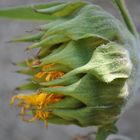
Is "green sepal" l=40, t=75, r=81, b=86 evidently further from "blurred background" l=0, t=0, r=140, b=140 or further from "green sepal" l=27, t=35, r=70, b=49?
"blurred background" l=0, t=0, r=140, b=140

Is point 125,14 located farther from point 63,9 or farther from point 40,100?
point 40,100

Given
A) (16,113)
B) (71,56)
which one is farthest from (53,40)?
(16,113)

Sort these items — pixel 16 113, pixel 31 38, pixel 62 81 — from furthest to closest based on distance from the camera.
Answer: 1. pixel 16 113
2. pixel 31 38
3. pixel 62 81

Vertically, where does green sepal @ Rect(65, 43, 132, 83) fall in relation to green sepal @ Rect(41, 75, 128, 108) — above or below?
above

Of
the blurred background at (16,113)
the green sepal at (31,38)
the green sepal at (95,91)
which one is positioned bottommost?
the blurred background at (16,113)

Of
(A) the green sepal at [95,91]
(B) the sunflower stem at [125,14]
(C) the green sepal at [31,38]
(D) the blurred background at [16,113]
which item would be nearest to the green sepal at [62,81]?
(A) the green sepal at [95,91]

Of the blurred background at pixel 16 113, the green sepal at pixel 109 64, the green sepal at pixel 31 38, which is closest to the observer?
the green sepal at pixel 109 64

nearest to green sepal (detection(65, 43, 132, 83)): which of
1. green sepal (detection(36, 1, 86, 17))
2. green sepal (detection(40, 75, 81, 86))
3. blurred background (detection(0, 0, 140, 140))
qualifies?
green sepal (detection(40, 75, 81, 86))

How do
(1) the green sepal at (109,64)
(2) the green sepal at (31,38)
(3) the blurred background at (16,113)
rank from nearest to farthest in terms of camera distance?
(1) the green sepal at (109,64)
(2) the green sepal at (31,38)
(3) the blurred background at (16,113)

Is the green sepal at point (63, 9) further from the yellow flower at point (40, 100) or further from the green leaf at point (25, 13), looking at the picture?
the yellow flower at point (40, 100)

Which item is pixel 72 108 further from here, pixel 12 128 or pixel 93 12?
pixel 12 128
